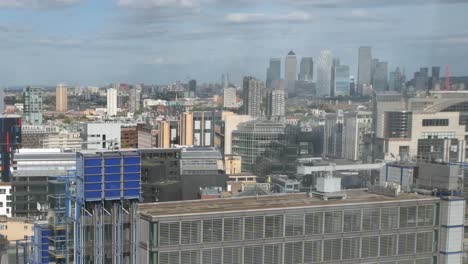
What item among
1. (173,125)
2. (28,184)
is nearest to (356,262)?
(28,184)

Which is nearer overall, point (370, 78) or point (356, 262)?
point (356, 262)

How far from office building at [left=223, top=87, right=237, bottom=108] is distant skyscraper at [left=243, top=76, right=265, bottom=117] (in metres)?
0.91

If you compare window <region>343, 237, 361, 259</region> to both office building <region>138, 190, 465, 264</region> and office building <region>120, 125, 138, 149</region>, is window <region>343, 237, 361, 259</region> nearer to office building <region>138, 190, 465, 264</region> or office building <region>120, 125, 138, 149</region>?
office building <region>138, 190, 465, 264</region>

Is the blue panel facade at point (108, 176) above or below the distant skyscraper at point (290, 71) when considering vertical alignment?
below

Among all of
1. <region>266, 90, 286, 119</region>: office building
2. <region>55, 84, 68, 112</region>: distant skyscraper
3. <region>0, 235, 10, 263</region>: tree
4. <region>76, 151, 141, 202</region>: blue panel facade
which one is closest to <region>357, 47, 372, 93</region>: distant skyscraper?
<region>266, 90, 286, 119</region>: office building

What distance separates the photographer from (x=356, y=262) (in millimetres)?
5336

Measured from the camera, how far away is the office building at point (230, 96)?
2908 cm

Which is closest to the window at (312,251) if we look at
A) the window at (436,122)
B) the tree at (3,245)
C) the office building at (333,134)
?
the tree at (3,245)

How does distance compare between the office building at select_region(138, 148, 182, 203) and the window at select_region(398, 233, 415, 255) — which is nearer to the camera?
the window at select_region(398, 233, 415, 255)

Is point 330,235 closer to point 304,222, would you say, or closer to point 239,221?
point 304,222

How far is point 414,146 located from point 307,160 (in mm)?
2664

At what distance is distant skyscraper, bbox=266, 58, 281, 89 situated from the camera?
21609 mm

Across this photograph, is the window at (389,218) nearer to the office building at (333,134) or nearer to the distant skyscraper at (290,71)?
the office building at (333,134)

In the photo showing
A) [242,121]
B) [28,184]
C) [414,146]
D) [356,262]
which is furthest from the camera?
[242,121]
